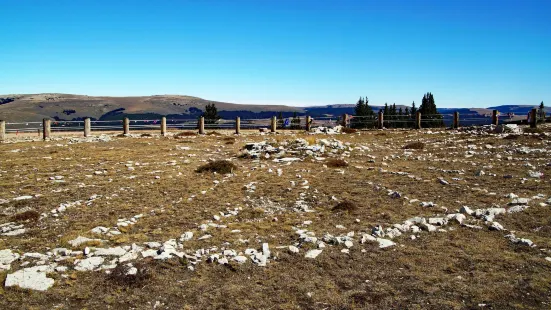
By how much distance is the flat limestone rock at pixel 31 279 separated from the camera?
6.08 metres

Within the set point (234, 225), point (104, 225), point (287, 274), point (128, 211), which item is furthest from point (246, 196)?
point (287, 274)

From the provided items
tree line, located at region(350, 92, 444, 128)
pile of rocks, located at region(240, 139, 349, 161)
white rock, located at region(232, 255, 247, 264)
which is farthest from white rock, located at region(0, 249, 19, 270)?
tree line, located at region(350, 92, 444, 128)

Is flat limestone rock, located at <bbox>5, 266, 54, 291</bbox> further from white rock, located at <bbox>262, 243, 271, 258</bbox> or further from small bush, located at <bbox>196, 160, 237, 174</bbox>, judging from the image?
small bush, located at <bbox>196, 160, 237, 174</bbox>

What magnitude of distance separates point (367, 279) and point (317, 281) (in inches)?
34.6

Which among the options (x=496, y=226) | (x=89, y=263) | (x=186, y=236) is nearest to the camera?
(x=89, y=263)

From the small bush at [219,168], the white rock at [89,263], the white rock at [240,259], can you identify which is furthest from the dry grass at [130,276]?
the small bush at [219,168]

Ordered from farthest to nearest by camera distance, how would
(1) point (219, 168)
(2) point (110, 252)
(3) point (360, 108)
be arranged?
(3) point (360, 108) → (1) point (219, 168) → (2) point (110, 252)

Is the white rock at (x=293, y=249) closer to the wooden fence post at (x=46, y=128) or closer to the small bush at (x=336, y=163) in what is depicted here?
the small bush at (x=336, y=163)

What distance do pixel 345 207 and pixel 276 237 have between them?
9.12 ft

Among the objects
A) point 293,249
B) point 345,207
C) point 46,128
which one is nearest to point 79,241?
point 293,249

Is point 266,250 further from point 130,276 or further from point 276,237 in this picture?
point 130,276

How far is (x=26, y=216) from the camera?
9414 millimetres

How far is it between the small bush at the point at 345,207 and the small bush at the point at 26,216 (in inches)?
307

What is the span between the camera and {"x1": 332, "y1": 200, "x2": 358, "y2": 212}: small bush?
10.4m
